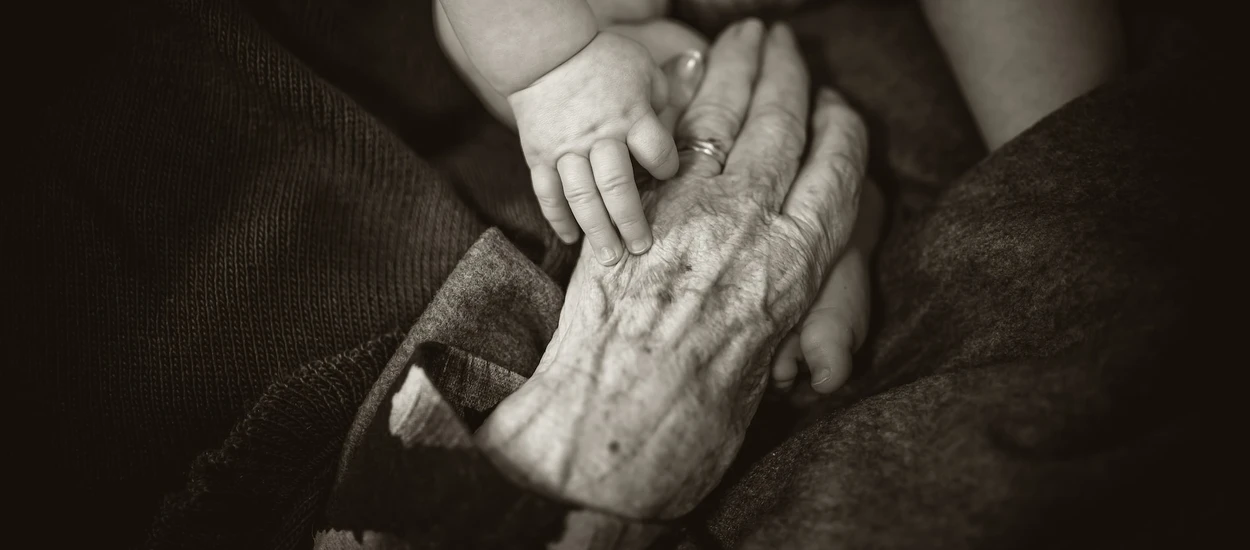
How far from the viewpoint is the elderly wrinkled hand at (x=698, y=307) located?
46cm

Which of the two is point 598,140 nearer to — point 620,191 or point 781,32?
point 620,191

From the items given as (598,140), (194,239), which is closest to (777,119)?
(598,140)

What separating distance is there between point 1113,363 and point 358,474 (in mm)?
546

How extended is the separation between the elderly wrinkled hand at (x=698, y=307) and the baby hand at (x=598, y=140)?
0.04 m

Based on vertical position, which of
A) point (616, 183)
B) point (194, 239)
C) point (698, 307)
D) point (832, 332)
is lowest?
point (832, 332)

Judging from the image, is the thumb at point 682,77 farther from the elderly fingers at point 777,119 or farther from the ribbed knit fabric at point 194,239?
the ribbed knit fabric at point 194,239

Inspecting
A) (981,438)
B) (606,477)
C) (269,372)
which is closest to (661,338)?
(606,477)

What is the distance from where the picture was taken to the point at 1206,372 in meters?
0.42

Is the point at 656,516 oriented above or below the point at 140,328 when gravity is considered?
below

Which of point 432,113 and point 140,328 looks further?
point 432,113

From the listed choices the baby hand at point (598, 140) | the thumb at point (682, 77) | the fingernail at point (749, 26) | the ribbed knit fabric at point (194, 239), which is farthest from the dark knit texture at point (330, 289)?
the fingernail at point (749, 26)

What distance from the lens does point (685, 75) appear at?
0.74m

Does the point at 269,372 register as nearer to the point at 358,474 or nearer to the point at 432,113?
the point at 358,474

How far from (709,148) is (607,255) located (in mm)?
184
